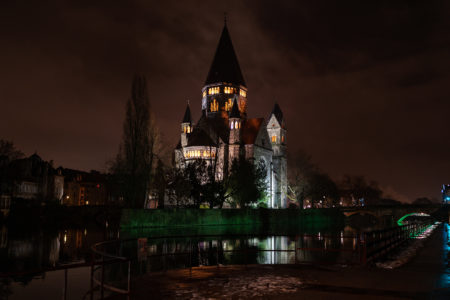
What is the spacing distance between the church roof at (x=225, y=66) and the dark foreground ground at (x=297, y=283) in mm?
78997

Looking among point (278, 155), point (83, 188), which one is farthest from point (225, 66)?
point (83, 188)

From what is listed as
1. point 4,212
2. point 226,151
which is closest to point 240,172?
point 226,151

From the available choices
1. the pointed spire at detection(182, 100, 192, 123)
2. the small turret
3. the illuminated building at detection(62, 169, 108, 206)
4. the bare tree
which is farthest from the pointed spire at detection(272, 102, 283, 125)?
the bare tree

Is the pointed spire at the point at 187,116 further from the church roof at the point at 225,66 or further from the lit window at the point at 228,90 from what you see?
the lit window at the point at 228,90

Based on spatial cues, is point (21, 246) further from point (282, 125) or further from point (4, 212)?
point (282, 125)

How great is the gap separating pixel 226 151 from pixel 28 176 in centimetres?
3392

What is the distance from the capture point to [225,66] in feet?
303

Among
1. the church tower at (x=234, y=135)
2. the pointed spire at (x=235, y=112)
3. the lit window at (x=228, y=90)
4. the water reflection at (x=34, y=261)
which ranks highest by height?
the lit window at (x=228, y=90)

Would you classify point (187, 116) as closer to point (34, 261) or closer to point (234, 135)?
point (234, 135)

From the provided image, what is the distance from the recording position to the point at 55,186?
8781 cm

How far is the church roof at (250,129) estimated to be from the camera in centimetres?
8312

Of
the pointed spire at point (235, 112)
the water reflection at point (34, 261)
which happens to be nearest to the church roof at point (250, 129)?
the pointed spire at point (235, 112)

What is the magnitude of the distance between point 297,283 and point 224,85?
8101cm

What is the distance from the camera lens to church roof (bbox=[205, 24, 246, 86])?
91.6 metres
